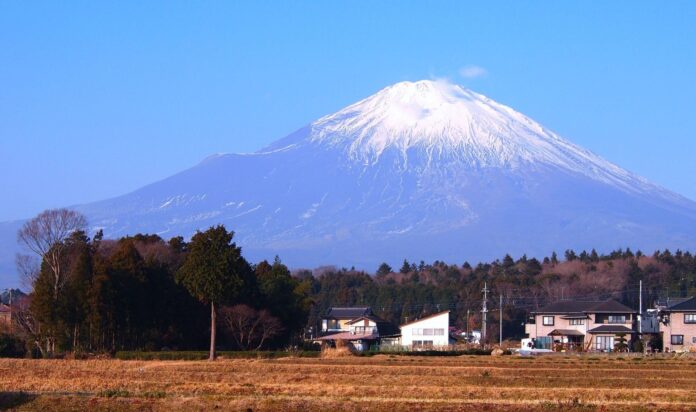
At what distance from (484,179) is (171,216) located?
54.2m

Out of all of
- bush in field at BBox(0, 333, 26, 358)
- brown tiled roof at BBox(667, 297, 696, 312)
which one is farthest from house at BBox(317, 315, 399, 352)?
bush in field at BBox(0, 333, 26, 358)

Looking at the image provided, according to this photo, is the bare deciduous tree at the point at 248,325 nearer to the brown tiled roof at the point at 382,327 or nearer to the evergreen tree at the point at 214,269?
the evergreen tree at the point at 214,269

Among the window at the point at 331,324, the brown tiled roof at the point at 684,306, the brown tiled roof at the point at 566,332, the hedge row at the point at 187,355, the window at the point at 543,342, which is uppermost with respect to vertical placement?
the brown tiled roof at the point at 684,306

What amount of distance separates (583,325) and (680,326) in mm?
7532

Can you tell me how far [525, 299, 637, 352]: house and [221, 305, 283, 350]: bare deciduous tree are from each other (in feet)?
62.0

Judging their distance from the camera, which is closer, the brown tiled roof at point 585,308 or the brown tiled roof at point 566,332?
the brown tiled roof at point 585,308

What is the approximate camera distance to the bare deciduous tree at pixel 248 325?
56531 millimetres

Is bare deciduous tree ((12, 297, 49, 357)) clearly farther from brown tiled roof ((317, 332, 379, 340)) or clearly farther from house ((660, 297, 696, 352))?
house ((660, 297, 696, 352))

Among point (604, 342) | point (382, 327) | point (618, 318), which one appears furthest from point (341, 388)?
point (382, 327)

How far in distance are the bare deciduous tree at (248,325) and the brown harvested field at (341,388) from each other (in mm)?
18827

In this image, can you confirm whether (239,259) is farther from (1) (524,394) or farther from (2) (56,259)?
(1) (524,394)

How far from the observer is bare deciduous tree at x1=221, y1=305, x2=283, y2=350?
185 feet

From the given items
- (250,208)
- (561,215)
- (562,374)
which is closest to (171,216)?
(250,208)

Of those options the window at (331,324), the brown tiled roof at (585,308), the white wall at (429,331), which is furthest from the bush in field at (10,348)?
the window at (331,324)
